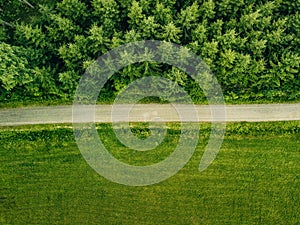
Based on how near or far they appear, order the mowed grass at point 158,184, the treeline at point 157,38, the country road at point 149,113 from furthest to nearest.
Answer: the country road at point 149,113
the mowed grass at point 158,184
the treeline at point 157,38

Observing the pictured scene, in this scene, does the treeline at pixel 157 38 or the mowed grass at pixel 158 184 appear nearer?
the treeline at pixel 157 38

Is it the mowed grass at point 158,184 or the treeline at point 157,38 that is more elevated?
the treeline at point 157,38

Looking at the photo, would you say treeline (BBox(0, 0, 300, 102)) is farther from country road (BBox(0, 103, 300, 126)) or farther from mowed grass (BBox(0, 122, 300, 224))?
mowed grass (BBox(0, 122, 300, 224))

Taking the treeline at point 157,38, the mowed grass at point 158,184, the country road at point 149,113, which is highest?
the treeline at point 157,38

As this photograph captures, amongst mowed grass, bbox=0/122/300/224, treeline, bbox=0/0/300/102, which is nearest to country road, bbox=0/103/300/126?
mowed grass, bbox=0/122/300/224

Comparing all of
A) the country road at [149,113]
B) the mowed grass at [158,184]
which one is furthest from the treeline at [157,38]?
the mowed grass at [158,184]

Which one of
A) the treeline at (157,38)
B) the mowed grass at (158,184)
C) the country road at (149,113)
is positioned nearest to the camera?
the treeline at (157,38)

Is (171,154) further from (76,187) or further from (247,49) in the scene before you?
(247,49)

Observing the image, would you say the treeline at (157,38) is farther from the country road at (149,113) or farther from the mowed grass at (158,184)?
the mowed grass at (158,184)
